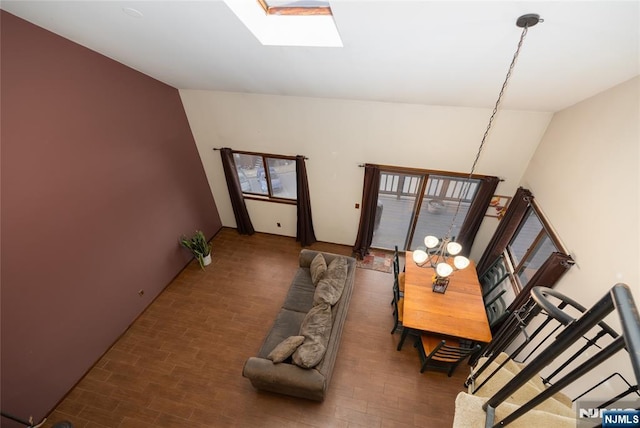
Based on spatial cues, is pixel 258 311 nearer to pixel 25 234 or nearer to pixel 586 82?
pixel 25 234

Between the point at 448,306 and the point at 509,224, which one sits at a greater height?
the point at 509,224


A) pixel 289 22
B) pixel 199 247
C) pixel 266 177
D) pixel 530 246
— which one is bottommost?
pixel 199 247

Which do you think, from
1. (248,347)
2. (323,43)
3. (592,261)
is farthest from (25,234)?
(592,261)

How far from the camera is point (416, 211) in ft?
14.8

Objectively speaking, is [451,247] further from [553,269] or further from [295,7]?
[295,7]

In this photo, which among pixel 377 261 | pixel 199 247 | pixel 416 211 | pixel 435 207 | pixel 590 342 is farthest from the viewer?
pixel 435 207

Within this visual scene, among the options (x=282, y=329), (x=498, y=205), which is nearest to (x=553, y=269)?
(x=498, y=205)

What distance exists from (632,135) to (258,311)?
465 cm

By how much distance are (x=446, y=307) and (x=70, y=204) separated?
4.70m

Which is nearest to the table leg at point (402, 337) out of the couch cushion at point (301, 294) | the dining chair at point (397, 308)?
the dining chair at point (397, 308)

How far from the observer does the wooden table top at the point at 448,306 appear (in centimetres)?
294

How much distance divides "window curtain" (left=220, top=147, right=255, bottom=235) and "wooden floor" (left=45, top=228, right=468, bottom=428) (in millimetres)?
1520

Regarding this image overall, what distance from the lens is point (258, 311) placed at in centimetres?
409

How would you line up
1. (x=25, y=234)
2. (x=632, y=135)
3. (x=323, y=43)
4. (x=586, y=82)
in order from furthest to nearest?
(x=25, y=234)
(x=586, y=82)
(x=323, y=43)
(x=632, y=135)
